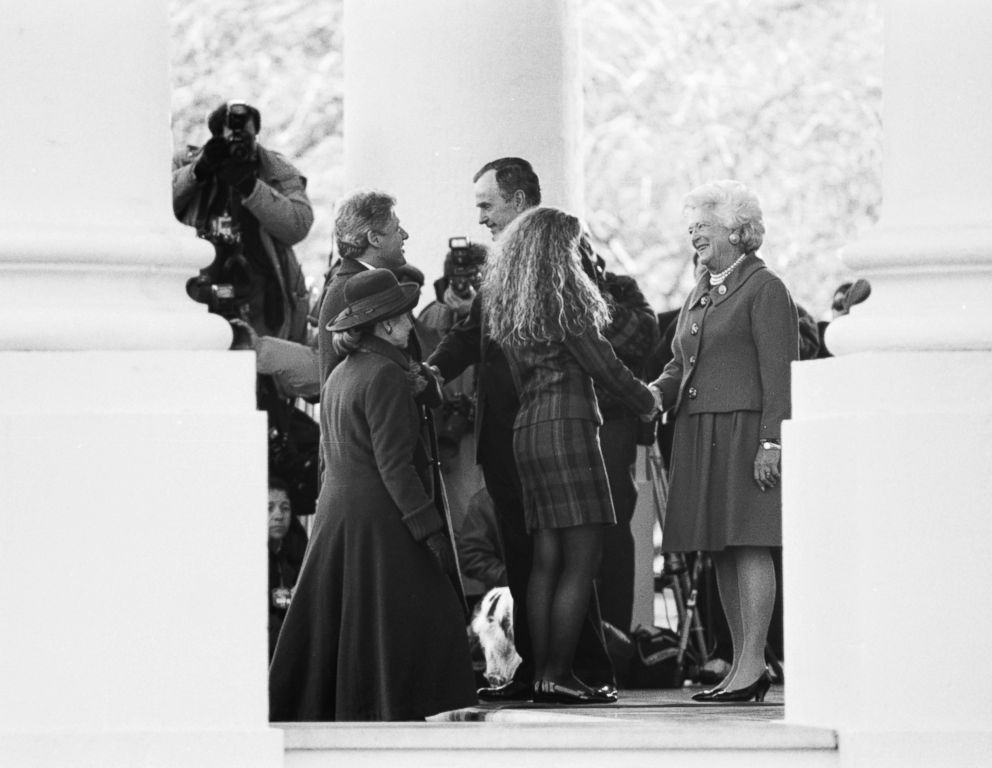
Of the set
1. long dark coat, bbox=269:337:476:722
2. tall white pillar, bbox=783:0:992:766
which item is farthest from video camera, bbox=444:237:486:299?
tall white pillar, bbox=783:0:992:766

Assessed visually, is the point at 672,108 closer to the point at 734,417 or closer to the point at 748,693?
the point at 734,417

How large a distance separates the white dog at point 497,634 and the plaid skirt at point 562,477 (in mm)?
723

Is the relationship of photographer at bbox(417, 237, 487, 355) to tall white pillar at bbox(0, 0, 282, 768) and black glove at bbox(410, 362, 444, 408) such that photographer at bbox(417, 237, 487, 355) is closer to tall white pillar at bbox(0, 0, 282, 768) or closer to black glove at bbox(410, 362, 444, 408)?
black glove at bbox(410, 362, 444, 408)

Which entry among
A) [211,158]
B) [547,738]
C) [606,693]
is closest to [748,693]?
[606,693]

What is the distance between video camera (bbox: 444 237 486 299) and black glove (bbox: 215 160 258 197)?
0.88 metres

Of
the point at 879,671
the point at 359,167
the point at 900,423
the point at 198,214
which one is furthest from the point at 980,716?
the point at 359,167

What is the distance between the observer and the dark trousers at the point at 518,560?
10.2 metres

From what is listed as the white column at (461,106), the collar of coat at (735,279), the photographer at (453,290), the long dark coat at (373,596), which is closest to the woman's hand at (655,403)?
the collar of coat at (735,279)

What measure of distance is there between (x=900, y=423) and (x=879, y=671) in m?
0.63

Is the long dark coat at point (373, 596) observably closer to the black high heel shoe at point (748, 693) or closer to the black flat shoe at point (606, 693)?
the black flat shoe at point (606, 693)

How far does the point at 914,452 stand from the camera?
742cm

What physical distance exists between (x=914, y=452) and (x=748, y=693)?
2.55m

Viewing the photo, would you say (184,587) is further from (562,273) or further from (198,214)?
(198,214)

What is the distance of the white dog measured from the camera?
1064cm
